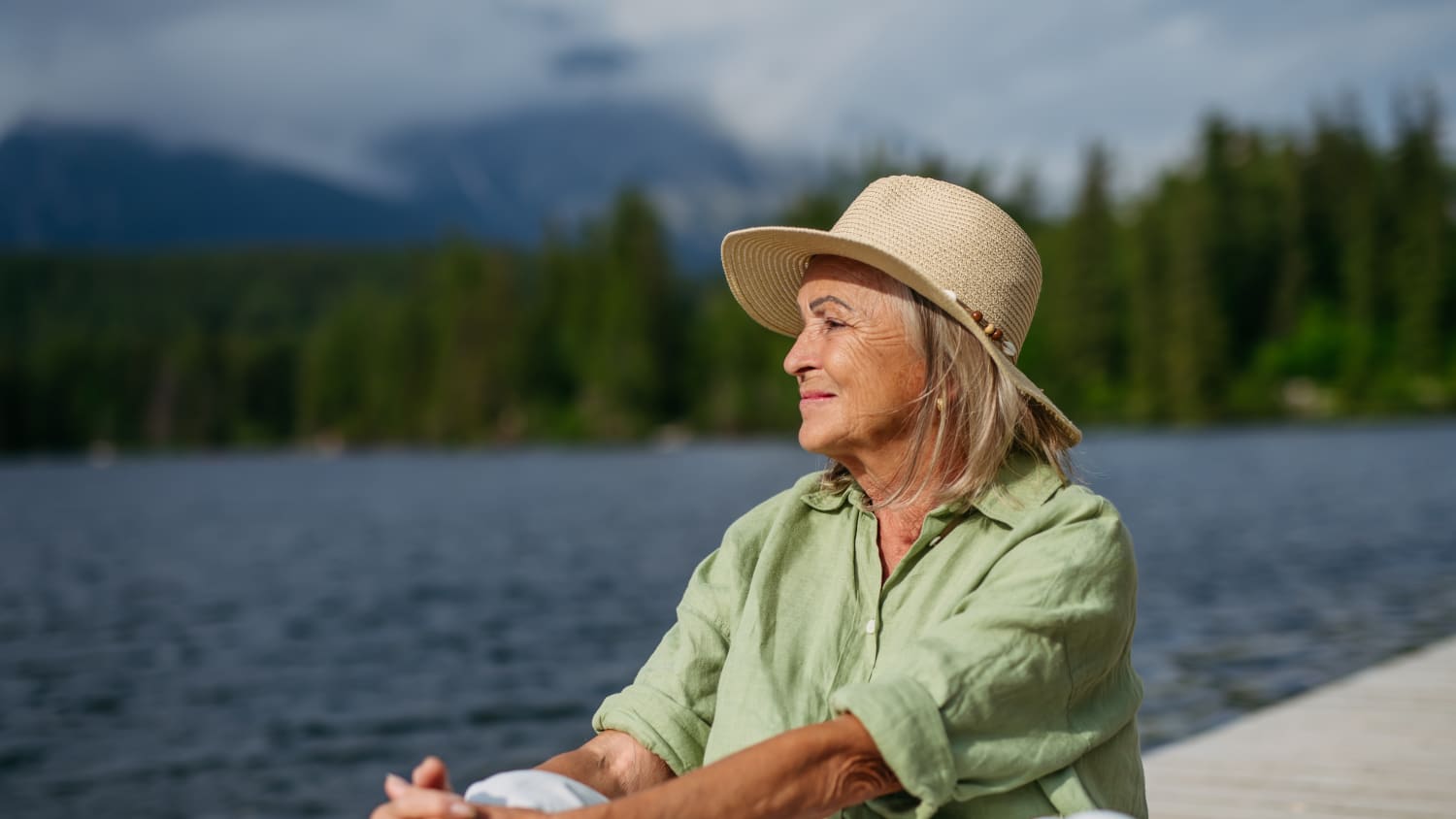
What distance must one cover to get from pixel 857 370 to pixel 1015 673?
56 cm

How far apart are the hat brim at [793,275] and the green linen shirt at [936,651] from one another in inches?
7.7

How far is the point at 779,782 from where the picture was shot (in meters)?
1.86

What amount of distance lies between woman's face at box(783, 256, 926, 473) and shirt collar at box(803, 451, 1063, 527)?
16cm

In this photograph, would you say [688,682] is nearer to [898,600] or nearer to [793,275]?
[898,600]

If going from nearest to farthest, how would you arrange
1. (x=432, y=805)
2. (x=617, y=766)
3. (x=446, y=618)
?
1. (x=432, y=805)
2. (x=617, y=766)
3. (x=446, y=618)

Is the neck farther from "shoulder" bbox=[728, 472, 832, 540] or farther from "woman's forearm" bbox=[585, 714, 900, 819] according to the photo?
"woman's forearm" bbox=[585, 714, 900, 819]

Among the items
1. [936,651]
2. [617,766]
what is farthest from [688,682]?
[936,651]

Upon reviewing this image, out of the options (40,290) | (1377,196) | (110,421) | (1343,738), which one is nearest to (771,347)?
(1377,196)

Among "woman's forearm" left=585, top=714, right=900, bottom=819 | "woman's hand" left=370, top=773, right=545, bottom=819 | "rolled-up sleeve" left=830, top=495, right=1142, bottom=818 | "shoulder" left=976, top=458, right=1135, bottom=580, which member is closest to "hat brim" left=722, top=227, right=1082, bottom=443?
"shoulder" left=976, top=458, right=1135, bottom=580

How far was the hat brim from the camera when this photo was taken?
2152 mm

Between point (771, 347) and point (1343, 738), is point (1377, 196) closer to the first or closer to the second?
point (771, 347)

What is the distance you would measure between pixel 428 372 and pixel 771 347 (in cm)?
3015

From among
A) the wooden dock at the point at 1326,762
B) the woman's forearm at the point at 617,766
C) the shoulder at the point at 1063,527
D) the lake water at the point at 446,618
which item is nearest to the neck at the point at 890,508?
the shoulder at the point at 1063,527

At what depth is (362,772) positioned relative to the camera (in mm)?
10898
